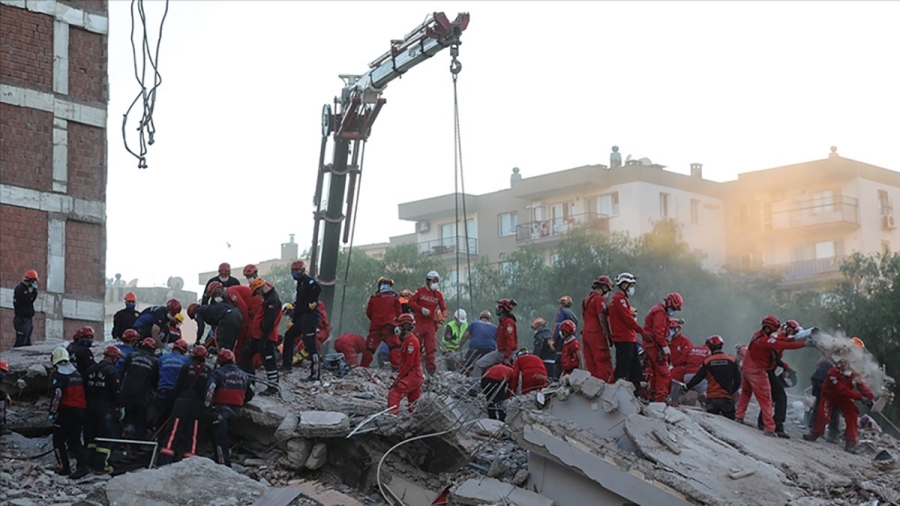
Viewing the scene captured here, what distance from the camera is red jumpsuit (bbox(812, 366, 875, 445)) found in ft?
54.6

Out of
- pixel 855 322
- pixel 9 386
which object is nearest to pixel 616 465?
pixel 9 386

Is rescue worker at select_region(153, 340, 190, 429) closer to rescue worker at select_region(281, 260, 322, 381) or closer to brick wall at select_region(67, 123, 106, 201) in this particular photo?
rescue worker at select_region(281, 260, 322, 381)

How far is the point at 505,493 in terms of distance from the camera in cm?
1375

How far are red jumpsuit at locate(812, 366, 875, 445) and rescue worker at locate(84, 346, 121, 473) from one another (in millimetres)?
9981

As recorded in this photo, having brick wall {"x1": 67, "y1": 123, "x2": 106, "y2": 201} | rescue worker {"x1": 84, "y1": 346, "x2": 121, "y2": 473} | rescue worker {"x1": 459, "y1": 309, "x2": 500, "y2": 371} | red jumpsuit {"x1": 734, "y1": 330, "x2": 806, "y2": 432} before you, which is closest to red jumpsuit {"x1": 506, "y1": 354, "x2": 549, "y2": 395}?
rescue worker {"x1": 459, "y1": 309, "x2": 500, "y2": 371}

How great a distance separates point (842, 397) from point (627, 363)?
3.66 metres

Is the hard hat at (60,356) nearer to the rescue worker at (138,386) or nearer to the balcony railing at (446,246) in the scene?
the rescue worker at (138,386)

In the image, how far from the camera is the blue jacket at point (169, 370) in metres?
15.3

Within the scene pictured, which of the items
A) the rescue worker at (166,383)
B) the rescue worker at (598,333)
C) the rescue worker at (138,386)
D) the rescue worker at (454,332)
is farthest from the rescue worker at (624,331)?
the rescue worker at (454,332)

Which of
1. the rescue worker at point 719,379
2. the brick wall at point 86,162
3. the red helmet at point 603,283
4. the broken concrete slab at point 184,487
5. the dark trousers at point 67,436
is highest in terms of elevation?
the brick wall at point 86,162

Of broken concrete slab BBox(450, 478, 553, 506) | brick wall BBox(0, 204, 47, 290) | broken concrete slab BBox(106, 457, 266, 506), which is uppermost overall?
brick wall BBox(0, 204, 47, 290)

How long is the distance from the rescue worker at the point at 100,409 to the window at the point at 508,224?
3848 centimetres

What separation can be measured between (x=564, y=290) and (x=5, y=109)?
21282mm

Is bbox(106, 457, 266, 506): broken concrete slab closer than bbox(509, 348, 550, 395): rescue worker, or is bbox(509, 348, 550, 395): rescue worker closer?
bbox(106, 457, 266, 506): broken concrete slab
